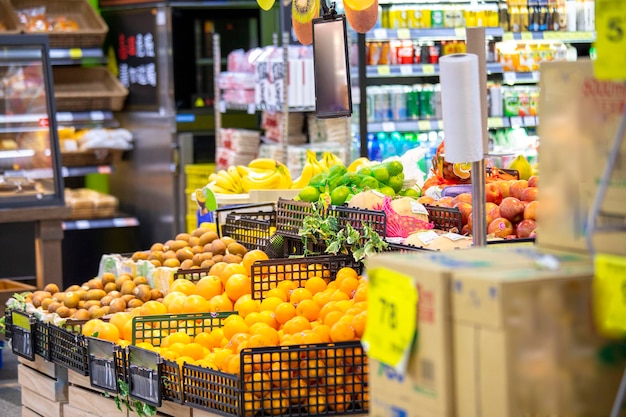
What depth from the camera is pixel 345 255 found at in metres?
3.67

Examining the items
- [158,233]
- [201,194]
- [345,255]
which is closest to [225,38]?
[158,233]

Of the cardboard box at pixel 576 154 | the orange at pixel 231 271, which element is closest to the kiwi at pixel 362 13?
the orange at pixel 231 271

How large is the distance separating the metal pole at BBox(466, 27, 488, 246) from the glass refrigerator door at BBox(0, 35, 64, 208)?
3.97 meters

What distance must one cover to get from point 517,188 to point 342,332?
3.58 feet

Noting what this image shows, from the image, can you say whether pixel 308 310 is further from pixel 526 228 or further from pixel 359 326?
pixel 526 228

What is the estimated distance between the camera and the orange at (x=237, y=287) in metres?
3.57

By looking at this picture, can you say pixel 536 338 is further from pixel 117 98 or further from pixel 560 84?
pixel 117 98

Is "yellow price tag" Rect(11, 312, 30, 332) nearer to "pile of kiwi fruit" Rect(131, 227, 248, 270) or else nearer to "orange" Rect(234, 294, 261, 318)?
"pile of kiwi fruit" Rect(131, 227, 248, 270)

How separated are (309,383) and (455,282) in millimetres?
1082

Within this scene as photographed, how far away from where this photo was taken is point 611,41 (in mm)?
1731

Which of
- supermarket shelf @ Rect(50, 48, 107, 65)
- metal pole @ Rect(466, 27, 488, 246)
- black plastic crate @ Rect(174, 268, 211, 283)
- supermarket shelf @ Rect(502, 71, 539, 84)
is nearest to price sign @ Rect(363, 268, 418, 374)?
metal pole @ Rect(466, 27, 488, 246)

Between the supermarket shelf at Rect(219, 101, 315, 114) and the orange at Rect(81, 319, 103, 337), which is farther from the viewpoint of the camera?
the supermarket shelf at Rect(219, 101, 315, 114)

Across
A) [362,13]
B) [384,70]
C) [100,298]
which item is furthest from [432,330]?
[384,70]

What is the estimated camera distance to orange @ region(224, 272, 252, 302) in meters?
3.57
